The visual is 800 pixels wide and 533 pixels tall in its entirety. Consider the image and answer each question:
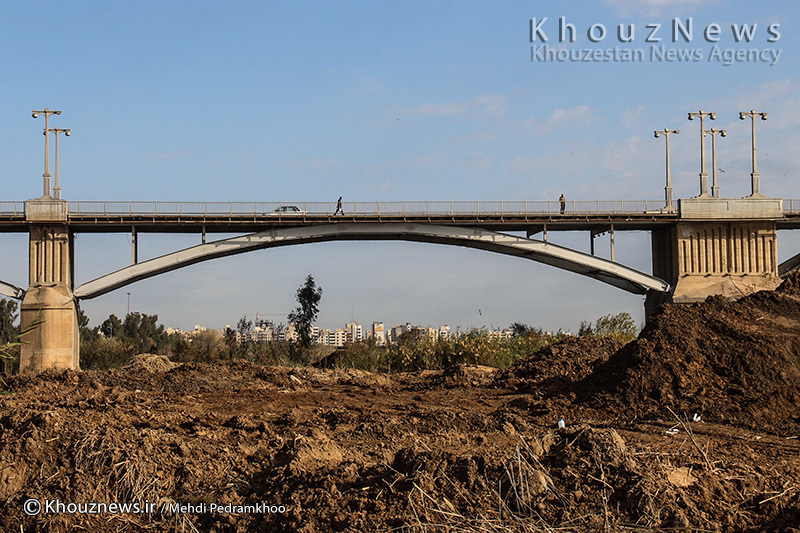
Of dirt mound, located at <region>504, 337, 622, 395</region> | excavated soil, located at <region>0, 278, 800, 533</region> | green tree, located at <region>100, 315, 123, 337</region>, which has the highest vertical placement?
excavated soil, located at <region>0, 278, 800, 533</region>

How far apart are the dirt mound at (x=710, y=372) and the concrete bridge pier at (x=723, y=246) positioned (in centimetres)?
2085

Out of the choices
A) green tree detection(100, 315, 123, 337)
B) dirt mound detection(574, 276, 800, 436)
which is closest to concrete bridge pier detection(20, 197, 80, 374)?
dirt mound detection(574, 276, 800, 436)

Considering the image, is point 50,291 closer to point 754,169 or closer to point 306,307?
point 306,307

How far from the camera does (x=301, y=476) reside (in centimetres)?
788

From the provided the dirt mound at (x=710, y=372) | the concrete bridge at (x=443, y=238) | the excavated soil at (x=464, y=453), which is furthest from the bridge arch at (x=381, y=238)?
the dirt mound at (x=710, y=372)

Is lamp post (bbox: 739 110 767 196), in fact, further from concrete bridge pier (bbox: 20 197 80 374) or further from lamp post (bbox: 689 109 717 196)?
concrete bridge pier (bbox: 20 197 80 374)

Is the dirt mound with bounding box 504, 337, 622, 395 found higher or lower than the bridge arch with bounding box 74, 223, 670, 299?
lower

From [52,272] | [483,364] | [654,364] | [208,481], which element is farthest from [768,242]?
[208,481]

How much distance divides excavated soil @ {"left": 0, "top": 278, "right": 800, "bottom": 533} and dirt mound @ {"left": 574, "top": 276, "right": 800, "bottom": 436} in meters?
0.04

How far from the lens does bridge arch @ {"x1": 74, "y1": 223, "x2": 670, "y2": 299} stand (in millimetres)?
35406

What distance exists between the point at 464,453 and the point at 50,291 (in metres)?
31.1

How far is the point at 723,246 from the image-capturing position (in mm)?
37844

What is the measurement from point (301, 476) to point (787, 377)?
9.75m

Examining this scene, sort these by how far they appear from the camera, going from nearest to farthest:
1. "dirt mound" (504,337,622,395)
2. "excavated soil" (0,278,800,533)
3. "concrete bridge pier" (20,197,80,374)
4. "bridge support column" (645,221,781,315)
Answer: "excavated soil" (0,278,800,533) < "dirt mound" (504,337,622,395) < "concrete bridge pier" (20,197,80,374) < "bridge support column" (645,221,781,315)
